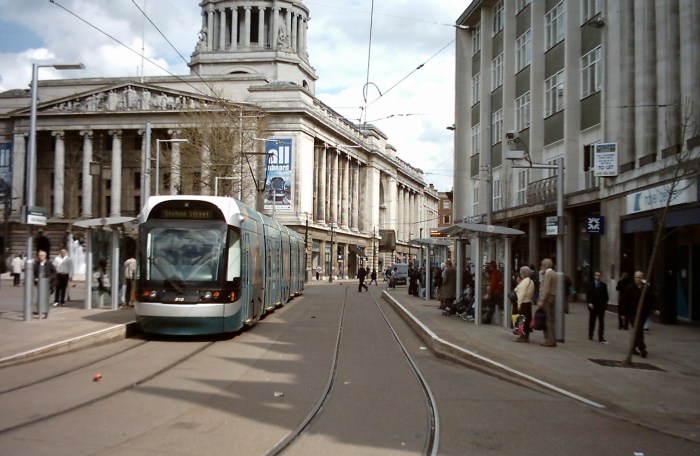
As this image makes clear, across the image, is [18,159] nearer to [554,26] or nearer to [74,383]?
[554,26]

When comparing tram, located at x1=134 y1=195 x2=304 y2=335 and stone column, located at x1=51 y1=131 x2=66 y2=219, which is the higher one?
stone column, located at x1=51 y1=131 x2=66 y2=219

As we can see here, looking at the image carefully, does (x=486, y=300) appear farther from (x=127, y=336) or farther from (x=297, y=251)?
(x=297, y=251)

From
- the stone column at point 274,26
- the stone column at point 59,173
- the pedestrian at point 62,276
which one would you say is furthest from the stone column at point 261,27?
the pedestrian at point 62,276

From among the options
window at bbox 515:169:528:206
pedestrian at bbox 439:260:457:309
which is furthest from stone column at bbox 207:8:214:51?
pedestrian at bbox 439:260:457:309

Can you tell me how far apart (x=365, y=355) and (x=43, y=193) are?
80.5 metres

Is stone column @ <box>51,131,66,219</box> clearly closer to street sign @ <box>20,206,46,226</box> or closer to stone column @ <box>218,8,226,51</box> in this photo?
stone column @ <box>218,8,226,51</box>

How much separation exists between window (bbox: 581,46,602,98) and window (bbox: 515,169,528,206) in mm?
8085

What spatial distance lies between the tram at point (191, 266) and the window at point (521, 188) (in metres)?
24.9

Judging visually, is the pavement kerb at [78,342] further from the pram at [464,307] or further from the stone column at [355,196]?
the stone column at [355,196]

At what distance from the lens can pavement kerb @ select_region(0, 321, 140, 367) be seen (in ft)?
40.5

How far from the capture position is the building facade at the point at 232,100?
7862cm

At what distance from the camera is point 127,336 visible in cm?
1706

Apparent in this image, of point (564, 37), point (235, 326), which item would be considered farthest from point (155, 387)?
point (564, 37)

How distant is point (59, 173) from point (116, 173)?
645 cm
